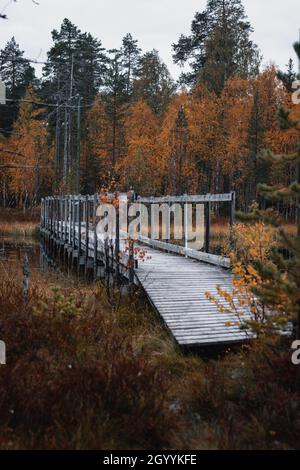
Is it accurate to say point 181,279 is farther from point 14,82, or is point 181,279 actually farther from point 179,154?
point 14,82

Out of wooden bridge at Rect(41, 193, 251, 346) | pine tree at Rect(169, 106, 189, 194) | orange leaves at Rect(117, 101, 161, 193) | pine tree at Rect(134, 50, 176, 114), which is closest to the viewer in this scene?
wooden bridge at Rect(41, 193, 251, 346)

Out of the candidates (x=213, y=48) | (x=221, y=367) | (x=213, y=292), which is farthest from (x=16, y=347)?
(x=213, y=48)

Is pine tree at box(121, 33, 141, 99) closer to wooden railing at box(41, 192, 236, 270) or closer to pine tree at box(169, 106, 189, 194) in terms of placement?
A: pine tree at box(169, 106, 189, 194)

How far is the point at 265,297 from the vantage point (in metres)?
4.95

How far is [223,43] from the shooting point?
115 feet

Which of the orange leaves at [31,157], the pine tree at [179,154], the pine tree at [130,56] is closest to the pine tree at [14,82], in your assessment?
the orange leaves at [31,157]

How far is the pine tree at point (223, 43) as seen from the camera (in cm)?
3525

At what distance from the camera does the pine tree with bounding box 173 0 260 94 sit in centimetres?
3525

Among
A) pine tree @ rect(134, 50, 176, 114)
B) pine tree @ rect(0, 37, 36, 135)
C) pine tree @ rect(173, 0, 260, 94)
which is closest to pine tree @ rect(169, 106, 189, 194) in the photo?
pine tree @ rect(173, 0, 260, 94)

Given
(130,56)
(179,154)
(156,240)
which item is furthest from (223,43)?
(156,240)

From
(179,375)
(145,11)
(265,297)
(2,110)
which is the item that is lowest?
(179,375)

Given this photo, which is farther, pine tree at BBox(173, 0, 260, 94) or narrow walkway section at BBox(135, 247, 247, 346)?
pine tree at BBox(173, 0, 260, 94)

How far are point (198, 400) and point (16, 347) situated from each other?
8.41 ft

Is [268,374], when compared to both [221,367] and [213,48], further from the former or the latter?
[213,48]
